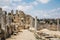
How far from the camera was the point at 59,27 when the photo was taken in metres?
39.4

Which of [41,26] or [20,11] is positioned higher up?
[20,11]

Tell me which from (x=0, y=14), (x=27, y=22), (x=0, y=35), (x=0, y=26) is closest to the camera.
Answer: (x=0, y=35)

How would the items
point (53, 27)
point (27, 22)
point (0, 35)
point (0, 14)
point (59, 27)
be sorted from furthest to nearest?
point (27, 22), point (53, 27), point (59, 27), point (0, 14), point (0, 35)

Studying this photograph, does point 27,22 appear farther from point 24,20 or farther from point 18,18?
point 18,18

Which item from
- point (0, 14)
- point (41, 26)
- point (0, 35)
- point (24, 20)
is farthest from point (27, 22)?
point (0, 35)

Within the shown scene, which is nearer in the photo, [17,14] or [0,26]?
[0,26]

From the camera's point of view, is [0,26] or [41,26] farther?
[41,26]

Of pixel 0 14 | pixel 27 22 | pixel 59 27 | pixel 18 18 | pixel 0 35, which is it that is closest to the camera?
pixel 0 35

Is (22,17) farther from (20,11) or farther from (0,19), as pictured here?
(0,19)

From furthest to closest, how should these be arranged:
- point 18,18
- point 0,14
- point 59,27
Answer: point 18,18 < point 59,27 < point 0,14

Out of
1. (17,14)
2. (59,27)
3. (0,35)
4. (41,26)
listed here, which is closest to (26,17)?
(17,14)

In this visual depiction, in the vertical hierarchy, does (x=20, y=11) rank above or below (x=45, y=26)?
above

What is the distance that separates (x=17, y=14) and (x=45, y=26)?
453 inches

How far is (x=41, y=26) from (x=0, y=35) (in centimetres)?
2822
